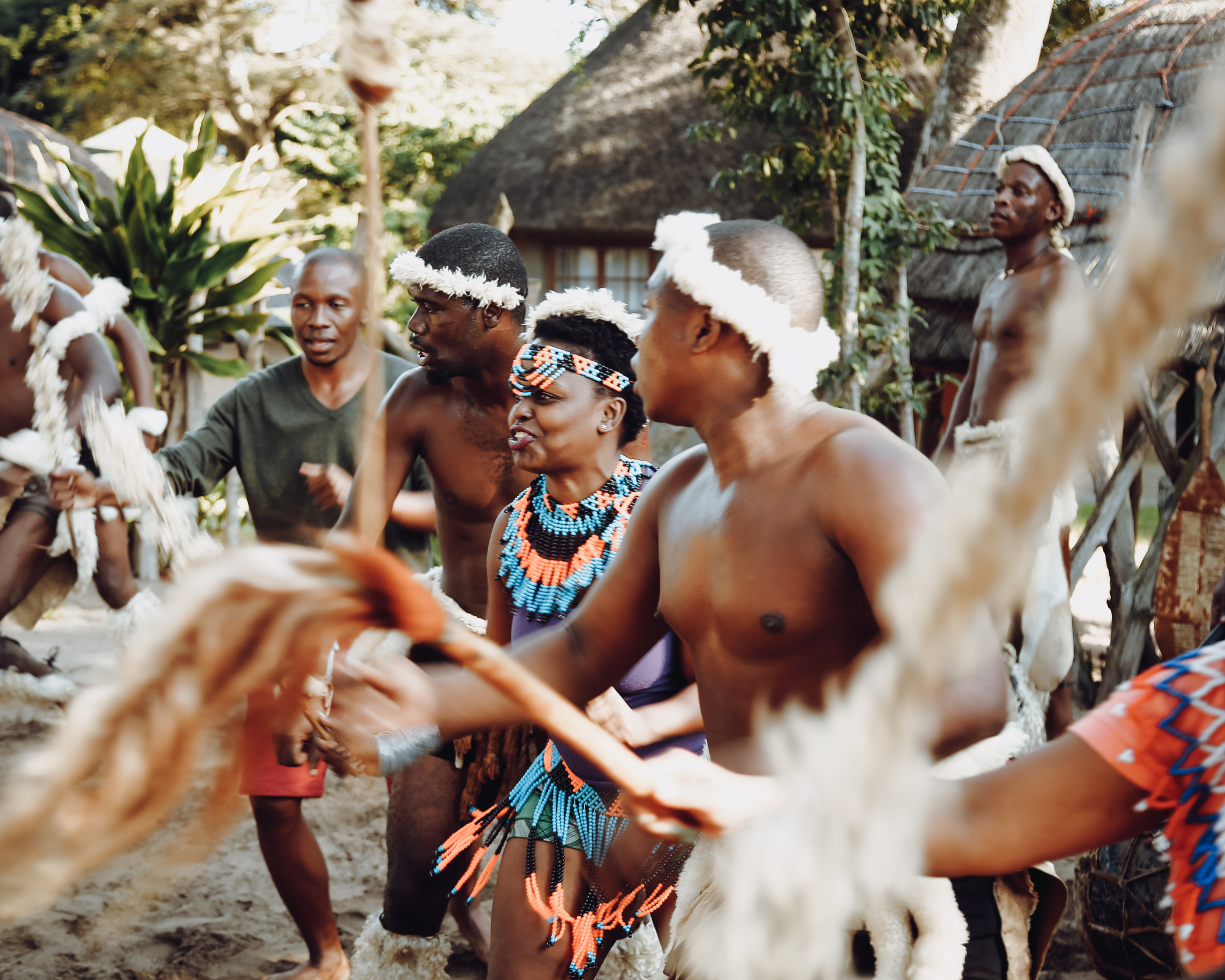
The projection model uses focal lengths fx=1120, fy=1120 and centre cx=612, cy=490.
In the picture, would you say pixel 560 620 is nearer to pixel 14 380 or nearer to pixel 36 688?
pixel 36 688

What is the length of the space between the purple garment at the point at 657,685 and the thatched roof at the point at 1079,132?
4.11 meters

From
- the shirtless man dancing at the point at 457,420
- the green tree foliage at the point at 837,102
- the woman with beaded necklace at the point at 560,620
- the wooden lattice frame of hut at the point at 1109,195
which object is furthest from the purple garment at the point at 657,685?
the green tree foliage at the point at 837,102

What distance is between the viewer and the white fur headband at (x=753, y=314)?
1954 millimetres

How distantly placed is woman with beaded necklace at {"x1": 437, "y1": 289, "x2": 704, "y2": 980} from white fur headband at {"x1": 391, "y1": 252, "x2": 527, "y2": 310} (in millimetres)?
423

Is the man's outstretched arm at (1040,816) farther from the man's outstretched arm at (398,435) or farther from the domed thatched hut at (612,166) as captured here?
the domed thatched hut at (612,166)

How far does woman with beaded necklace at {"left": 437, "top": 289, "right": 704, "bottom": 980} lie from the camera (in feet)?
7.86

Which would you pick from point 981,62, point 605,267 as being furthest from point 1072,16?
point 605,267

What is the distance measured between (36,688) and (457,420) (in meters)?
2.54

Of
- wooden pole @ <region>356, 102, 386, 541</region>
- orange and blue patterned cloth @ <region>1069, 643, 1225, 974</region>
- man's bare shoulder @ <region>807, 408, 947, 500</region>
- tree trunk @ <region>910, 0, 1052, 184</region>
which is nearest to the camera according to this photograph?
wooden pole @ <region>356, 102, 386, 541</region>

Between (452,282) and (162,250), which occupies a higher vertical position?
(452,282)

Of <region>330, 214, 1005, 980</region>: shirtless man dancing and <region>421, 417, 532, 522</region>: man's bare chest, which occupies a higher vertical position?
<region>330, 214, 1005, 980</region>: shirtless man dancing

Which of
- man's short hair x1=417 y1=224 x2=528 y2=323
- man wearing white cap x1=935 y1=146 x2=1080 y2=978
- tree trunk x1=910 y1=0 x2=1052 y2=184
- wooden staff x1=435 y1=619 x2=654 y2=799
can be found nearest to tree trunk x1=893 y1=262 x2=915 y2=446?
man wearing white cap x1=935 y1=146 x2=1080 y2=978

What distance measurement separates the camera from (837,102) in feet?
20.7

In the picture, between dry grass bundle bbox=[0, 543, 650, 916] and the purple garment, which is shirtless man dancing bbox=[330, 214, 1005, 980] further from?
dry grass bundle bbox=[0, 543, 650, 916]
